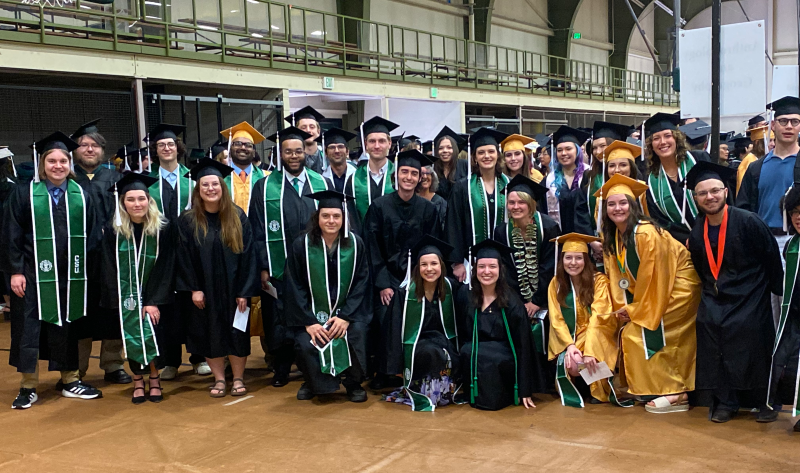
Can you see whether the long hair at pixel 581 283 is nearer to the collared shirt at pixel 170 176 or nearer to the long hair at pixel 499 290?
the long hair at pixel 499 290

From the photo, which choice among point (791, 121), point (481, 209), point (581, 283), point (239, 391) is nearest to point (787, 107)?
point (791, 121)

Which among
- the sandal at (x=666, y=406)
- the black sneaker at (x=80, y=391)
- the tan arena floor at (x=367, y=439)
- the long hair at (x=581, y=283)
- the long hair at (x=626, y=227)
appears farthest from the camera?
the black sneaker at (x=80, y=391)

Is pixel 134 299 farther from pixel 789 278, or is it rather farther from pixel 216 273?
pixel 789 278

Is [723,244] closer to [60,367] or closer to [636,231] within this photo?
[636,231]

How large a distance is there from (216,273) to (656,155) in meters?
3.30

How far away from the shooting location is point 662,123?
17.7 ft

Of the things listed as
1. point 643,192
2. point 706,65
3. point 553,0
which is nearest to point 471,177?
point 643,192

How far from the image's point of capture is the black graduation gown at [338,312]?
5277mm

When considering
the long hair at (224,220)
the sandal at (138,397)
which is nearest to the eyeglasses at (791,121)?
the long hair at (224,220)

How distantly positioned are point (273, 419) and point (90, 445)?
1.11 metres

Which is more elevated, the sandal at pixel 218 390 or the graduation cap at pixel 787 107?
the graduation cap at pixel 787 107

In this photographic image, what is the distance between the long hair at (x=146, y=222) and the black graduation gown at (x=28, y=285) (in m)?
0.39

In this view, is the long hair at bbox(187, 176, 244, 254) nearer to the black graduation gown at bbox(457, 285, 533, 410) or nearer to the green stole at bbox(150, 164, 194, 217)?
the green stole at bbox(150, 164, 194, 217)

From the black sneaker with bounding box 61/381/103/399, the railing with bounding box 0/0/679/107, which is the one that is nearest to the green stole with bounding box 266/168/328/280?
the black sneaker with bounding box 61/381/103/399
